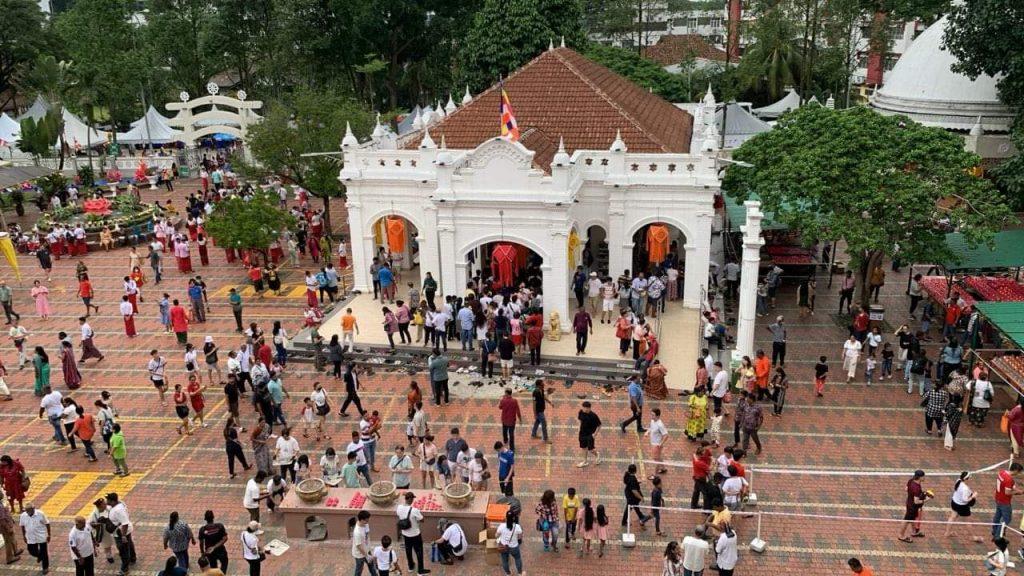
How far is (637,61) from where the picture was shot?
48.5 metres

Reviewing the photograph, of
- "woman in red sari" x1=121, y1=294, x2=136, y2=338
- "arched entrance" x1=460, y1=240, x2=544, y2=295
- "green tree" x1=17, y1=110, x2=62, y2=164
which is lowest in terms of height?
"woman in red sari" x1=121, y1=294, x2=136, y2=338

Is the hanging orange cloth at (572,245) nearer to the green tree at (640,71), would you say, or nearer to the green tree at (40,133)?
the green tree at (640,71)

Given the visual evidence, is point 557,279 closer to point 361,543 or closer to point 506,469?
point 506,469

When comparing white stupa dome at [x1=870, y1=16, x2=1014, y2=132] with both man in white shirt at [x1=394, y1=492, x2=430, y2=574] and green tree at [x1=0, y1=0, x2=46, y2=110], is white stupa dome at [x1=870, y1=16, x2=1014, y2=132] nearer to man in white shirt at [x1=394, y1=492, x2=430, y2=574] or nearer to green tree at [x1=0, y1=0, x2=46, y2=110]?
man in white shirt at [x1=394, y1=492, x2=430, y2=574]

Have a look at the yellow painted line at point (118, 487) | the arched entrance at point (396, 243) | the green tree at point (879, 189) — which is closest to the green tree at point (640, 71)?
the arched entrance at point (396, 243)

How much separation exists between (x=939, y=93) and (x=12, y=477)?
3567cm

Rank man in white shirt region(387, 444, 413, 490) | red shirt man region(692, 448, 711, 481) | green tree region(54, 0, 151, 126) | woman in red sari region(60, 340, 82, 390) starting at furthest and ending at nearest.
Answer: green tree region(54, 0, 151, 126)
woman in red sari region(60, 340, 82, 390)
man in white shirt region(387, 444, 413, 490)
red shirt man region(692, 448, 711, 481)

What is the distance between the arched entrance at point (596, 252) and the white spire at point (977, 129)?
16.7 m

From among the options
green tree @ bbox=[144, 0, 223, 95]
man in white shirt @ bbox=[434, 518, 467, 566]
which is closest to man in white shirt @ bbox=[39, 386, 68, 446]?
man in white shirt @ bbox=[434, 518, 467, 566]

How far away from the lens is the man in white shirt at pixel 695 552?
12461mm

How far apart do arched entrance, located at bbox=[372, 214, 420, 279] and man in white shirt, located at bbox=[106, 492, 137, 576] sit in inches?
540

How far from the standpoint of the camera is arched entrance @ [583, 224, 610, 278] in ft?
87.4

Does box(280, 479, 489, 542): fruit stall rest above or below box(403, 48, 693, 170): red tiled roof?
A: below

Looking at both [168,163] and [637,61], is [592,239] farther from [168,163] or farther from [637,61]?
[168,163]
